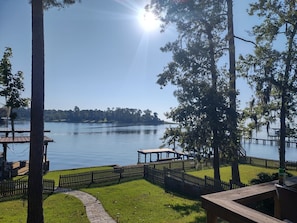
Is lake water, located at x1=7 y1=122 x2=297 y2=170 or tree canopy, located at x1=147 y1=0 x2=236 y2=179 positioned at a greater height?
tree canopy, located at x1=147 y1=0 x2=236 y2=179

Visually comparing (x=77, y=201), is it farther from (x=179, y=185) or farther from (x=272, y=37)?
(x=272, y=37)

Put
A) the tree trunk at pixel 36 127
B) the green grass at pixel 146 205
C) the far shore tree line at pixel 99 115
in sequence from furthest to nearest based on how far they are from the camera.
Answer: the far shore tree line at pixel 99 115 → the green grass at pixel 146 205 → the tree trunk at pixel 36 127

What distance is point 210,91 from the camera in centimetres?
1330

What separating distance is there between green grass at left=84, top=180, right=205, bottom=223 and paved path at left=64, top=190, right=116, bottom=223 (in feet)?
0.90

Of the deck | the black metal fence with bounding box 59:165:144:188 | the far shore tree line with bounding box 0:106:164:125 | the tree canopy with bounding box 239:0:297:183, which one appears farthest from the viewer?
the far shore tree line with bounding box 0:106:164:125

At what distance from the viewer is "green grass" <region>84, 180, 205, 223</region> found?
961 cm

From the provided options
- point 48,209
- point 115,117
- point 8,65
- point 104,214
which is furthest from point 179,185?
point 115,117

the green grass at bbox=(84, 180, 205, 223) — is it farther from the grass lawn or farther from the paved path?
the paved path

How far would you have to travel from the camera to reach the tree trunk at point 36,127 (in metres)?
6.77

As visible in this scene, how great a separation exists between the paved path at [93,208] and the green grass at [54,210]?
0.26m

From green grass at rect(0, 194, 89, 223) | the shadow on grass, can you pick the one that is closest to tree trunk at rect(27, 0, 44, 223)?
green grass at rect(0, 194, 89, 223)

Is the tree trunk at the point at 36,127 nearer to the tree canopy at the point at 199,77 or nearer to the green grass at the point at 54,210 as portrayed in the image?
the green grass at the point at 54,210

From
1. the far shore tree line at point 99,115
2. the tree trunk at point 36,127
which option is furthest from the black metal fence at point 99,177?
the far shore tree line at point 99,115

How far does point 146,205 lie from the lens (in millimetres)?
11523
